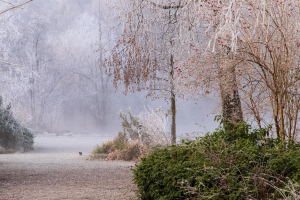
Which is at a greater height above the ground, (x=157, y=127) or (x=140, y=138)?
(x=157, y=127)

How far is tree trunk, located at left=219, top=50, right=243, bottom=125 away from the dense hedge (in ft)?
2.83

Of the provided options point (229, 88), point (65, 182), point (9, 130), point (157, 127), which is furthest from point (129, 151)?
point (229, 88)

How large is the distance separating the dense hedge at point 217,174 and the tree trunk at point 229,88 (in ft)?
2.83

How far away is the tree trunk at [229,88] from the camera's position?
333cm

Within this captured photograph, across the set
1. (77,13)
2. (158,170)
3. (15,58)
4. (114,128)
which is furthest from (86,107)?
(158,170)

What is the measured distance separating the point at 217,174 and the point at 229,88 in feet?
5.38

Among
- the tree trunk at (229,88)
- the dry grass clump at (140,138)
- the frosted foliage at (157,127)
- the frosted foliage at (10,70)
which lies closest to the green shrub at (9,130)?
the dry grass clump at (140,138)

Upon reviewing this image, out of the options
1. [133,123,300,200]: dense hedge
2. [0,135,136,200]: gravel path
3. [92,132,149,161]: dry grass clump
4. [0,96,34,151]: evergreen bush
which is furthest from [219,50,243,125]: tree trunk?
[0,96,34,151]: evergreen bush

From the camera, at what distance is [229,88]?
3.65 metres

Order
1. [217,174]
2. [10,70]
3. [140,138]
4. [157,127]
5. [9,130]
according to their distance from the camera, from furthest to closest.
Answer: [10,70] < [9,130] < [140,138] < [157,127] < [217,174]

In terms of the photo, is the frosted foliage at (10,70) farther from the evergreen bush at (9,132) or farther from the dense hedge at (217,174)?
the dense hedge at (217,174)

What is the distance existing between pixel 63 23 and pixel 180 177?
2004 centimetres

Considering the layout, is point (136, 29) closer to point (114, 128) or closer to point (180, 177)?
point (180, 177)

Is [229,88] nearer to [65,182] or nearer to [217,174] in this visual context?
[217,174]
